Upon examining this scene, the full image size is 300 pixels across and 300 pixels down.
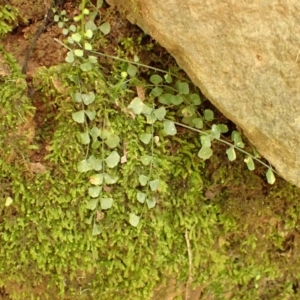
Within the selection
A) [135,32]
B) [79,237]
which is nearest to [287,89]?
[135,32]

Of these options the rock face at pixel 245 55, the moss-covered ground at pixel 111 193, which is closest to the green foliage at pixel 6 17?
the moss-covered ground at pixel 111 193

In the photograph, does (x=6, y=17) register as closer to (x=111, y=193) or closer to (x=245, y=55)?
(x=111, y=193)

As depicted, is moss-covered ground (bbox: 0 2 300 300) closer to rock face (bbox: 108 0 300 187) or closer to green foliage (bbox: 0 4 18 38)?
green foliage (bbox: 0 4 18 38)

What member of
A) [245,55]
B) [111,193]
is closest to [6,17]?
[111,193]

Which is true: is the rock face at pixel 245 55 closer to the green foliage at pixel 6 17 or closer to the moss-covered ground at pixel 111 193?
the moss-covered ground at pixel 111 193

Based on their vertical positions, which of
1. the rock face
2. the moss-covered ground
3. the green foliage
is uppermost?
the rock face

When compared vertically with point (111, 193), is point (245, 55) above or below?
above

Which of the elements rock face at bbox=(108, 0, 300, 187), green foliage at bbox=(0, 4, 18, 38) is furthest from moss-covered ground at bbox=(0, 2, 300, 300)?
rock face at bbox=(108, 0, 300, 187)
